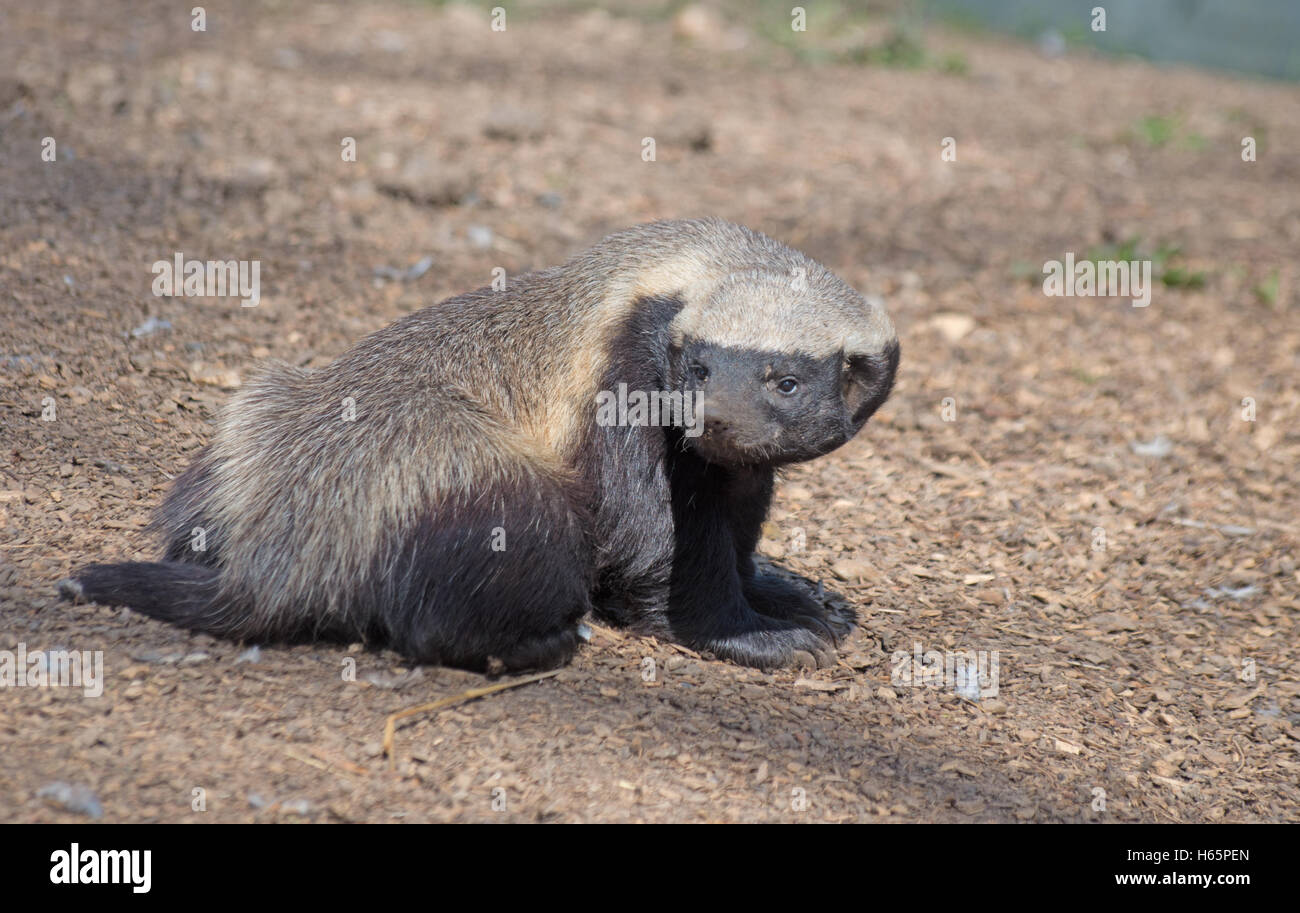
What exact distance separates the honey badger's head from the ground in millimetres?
989

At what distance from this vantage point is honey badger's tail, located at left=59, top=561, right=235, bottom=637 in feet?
13.6

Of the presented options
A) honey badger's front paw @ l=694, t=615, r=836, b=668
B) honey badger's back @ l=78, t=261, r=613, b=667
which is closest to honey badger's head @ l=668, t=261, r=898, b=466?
honey badger's back @ l=78, t=261, r=613, b=667

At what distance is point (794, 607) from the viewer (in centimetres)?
510

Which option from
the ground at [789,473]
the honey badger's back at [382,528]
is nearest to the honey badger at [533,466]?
the honey badger's back at [382,528]

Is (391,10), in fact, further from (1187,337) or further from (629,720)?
(629,720)

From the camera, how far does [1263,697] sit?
4.99 meters

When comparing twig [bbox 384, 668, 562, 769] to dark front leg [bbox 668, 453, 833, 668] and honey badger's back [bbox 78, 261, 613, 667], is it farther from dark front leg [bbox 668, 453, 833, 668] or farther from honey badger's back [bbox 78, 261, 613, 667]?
dark front leg [bbox 668, 453, 833, 668]

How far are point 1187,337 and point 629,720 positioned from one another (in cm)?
589

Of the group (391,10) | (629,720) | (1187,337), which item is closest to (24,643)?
(629,720)

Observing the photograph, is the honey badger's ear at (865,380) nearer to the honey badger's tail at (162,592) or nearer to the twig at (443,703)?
the twig at (443,703)

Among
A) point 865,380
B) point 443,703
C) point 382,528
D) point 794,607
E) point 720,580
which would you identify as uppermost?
point 865,380

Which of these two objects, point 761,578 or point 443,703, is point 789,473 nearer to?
point 761,578

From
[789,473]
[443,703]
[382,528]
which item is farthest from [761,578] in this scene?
[382,528]

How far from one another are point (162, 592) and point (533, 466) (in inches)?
52.8
